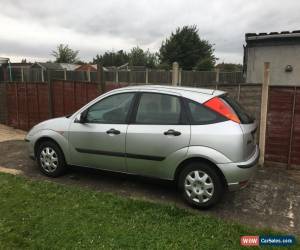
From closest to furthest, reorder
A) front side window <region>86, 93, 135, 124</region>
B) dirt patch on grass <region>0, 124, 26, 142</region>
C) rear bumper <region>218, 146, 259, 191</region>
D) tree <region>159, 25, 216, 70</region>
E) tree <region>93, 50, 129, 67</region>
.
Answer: rear bumper <region>218, 146, 259, 191</region> → front side window <region>86, 93, 135, 124</region> → dirt patch on grass <region>0, 124, 26, 142</region> → tree <region>159, 25, 216, 70</region> → tree <region>93, 50, 129, 67</region>

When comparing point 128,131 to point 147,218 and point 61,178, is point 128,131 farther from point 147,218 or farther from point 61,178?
point 61,178

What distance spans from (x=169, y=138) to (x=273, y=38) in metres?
8.11

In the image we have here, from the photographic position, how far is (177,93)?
4.81 metres

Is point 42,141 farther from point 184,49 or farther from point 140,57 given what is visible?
point 140,57

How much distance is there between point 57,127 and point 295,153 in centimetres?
444

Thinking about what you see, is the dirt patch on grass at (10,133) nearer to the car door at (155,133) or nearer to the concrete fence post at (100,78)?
the concrete fence post at (100,78)

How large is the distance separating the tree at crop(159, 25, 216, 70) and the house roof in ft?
115

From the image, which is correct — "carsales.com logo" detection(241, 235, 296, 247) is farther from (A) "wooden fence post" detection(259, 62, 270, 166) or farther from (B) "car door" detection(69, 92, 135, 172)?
(A) "wooden fence post" detection(259, 62, 270, 166)

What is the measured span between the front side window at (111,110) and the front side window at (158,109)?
0.24 metres

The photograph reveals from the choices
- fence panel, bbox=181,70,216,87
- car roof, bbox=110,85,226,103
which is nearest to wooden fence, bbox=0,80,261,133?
car roof, bbox=110,85,226,103

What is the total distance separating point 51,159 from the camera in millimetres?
5762

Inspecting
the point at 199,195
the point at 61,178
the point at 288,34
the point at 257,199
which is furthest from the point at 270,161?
the point at 288,34

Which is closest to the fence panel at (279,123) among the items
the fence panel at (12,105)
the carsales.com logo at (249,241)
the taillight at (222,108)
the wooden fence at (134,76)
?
the taillight at (222,108)

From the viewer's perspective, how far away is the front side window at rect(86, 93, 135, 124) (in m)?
5.15
